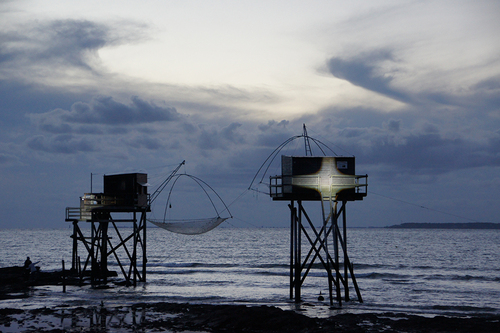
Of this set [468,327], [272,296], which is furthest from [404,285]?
[468,327]

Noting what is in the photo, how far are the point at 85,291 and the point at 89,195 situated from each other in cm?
691

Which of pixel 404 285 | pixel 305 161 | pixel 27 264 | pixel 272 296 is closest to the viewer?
pixel 305 161

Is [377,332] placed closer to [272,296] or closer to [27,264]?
[272,296]

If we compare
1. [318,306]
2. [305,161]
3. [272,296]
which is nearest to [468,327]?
[318,306]

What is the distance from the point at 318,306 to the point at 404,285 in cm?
1832

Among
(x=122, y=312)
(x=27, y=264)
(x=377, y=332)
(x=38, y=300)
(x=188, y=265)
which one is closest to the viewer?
(x=377, y=332)

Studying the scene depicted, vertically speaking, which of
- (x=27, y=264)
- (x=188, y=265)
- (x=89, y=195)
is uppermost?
(x=89, y=195)

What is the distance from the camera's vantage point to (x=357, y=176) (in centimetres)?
2623

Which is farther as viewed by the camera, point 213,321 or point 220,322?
point 213,321

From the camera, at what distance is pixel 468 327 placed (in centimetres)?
2117

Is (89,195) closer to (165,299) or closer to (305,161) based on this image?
(165,299)

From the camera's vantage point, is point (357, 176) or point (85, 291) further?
point (85, 291)

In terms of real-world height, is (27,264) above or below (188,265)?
above

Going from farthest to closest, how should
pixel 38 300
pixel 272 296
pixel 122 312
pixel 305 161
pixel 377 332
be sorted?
pixel 272 296, pixel 38 300, pixel 305 161, pixel 122 312, pixel 377 332
